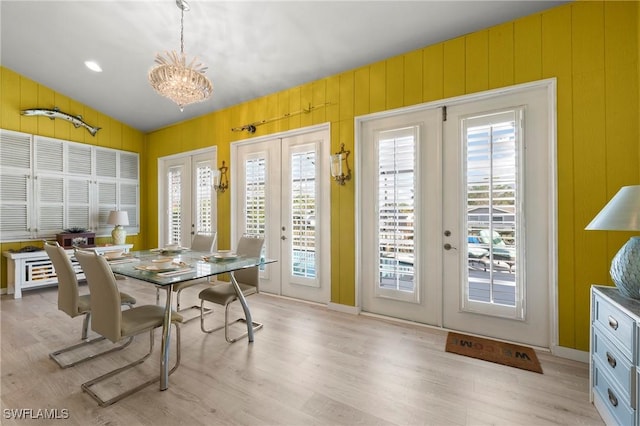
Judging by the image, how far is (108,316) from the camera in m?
1.84

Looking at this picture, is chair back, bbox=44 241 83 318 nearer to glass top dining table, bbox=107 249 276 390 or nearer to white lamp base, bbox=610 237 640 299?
glass top dining table, bbox=107 249 276 390

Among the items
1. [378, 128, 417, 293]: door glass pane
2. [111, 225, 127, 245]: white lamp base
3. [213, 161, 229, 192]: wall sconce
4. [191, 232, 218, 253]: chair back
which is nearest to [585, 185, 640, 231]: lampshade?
[378, 128, 417, 293]: door glass pane

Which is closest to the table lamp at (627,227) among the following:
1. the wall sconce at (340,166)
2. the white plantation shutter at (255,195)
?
the wall sconce at (340,166)

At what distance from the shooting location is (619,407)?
4.80 feet

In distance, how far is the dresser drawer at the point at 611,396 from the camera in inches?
54.7

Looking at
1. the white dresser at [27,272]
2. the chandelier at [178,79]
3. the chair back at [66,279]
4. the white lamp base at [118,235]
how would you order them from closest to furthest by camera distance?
the chair back at [66,279] < the chandelier at [178,79] < the white dresser at [27,272] < the white lamp base at [118,235]

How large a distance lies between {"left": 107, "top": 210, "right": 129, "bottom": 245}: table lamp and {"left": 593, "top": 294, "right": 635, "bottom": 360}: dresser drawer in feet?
19.9

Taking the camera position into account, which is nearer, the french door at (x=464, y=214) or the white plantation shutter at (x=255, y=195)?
the french door at (x=464, y=214)

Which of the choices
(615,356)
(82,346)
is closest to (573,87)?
(615,356)

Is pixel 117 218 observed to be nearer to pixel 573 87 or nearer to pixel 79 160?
pixel 79 160

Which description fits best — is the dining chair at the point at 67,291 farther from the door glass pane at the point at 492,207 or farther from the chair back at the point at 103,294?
the door glass pane at the point at 492,207

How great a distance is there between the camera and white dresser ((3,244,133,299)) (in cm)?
398

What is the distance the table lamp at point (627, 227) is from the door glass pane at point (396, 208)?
157cm

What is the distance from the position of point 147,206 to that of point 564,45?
21.8 feet
